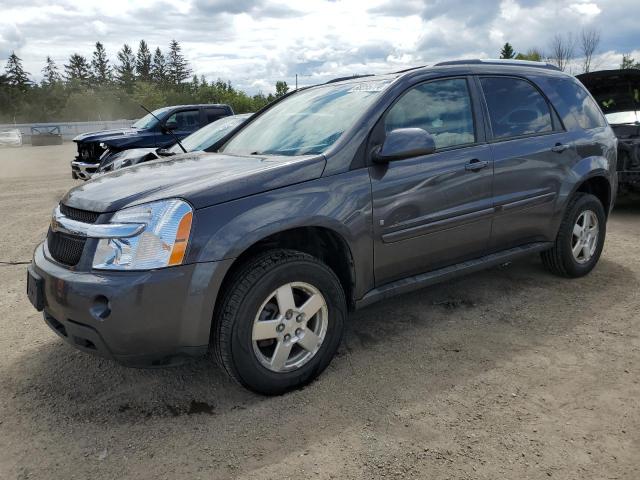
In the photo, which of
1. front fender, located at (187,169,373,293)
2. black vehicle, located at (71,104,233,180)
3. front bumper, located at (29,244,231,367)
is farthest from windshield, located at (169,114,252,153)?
front bumper, located at (29,244,231,367)

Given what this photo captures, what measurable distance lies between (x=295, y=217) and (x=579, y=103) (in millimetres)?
3099

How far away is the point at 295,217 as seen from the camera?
9.34ft

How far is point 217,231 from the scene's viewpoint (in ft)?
8.57

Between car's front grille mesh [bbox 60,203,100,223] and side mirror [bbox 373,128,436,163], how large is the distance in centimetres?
158

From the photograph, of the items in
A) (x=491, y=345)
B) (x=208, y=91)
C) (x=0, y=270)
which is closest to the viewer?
(x=491, y=345)

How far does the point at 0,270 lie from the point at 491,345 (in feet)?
15.5

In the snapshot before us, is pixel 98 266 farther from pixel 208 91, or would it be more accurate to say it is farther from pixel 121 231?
pixel 208 91

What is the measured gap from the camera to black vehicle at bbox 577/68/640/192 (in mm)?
6863

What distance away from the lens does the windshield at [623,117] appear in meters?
7.32

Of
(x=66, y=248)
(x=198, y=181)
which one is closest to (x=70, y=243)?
(x=66, y=248)

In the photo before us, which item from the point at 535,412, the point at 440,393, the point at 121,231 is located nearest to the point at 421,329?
the point at 440,393

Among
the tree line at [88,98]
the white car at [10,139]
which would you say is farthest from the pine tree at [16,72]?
the white car at [10,139]

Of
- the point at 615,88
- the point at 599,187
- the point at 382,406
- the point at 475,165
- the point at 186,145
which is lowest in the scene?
the point at 382,406

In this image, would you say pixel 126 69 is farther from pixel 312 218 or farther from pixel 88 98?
pixel 312 218
